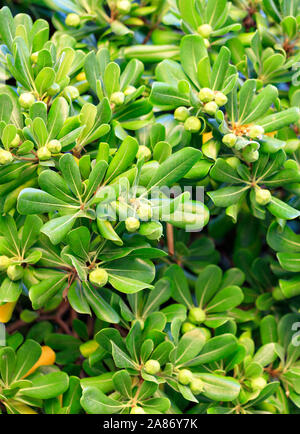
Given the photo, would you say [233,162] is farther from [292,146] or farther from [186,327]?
[186,327]

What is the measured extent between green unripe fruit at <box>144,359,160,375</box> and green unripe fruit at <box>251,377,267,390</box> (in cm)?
23

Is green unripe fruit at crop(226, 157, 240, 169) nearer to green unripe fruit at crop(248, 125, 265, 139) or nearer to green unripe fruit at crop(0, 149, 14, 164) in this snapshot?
green unripe fruit at crop(248, 125, 265, 139)

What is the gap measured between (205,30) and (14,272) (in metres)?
0.68

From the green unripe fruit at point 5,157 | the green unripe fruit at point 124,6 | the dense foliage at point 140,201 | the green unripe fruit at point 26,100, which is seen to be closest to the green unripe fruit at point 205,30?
the dense foliage at point 140,201

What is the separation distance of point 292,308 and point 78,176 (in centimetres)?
63

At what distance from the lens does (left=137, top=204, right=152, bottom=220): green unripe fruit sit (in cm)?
95

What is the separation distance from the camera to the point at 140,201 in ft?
3.23

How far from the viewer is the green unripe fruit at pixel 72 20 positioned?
1.25 meters

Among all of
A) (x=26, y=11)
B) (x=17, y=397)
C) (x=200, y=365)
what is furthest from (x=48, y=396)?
(x=26, y=11)

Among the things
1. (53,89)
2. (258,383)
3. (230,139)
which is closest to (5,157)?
(53,89)

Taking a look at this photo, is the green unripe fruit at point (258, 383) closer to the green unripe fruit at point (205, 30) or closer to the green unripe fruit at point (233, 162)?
the green unripe fruit at point (233, 162)

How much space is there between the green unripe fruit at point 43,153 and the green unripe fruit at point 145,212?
0.21m

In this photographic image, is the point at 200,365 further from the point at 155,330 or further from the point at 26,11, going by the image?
the point at 26,11

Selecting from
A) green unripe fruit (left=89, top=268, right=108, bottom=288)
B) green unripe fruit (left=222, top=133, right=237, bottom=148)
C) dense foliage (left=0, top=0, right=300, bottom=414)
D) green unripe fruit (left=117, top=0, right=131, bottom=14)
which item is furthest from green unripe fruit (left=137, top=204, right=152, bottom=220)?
green unripe fruit (left=117, top=0, right=131, bottom=14)
